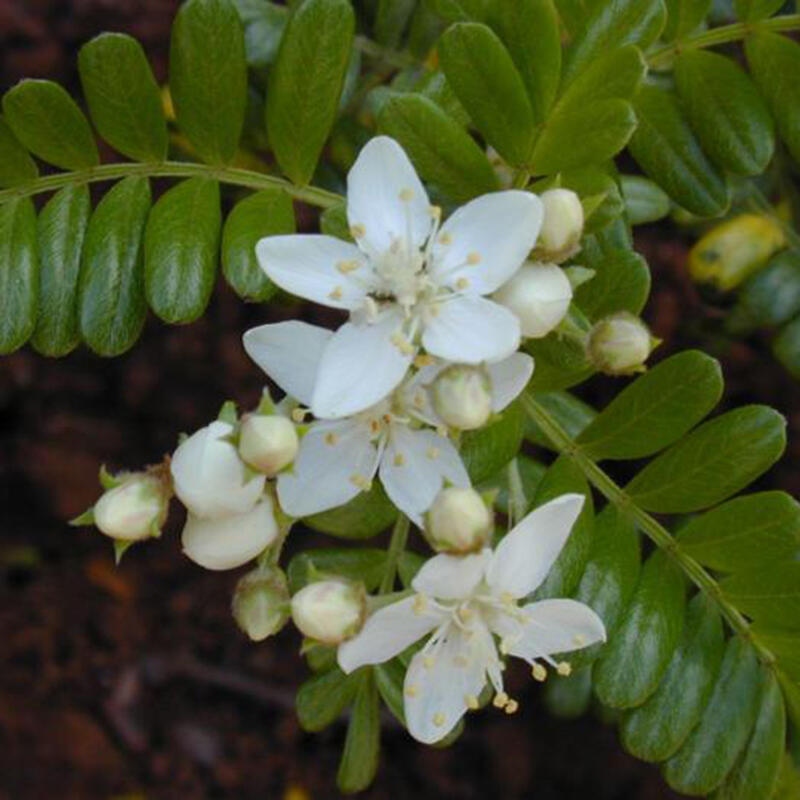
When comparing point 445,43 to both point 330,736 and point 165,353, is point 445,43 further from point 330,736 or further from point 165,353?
point 330,736

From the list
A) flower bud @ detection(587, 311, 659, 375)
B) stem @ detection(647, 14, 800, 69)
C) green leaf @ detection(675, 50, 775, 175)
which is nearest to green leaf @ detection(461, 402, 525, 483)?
flower bud @ detection(587, 311, 659, 375)

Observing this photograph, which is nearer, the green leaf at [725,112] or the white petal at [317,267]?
the white petal at [317,267]

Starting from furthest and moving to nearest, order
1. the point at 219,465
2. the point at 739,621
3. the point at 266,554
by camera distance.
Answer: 1. the point at 739,621
2. the point at 266,554
3. the point at 219,465

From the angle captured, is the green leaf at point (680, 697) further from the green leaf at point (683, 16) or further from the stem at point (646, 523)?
the green leaf at point (683, 16)

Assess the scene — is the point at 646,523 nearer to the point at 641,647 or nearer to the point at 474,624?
the point at 641,647

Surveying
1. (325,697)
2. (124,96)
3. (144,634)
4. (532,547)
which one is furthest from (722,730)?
(144,634)

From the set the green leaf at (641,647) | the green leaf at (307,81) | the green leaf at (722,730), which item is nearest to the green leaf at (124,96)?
the green leaf at (307,81)

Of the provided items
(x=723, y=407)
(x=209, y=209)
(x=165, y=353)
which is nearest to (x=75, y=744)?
(x=165, y=353)

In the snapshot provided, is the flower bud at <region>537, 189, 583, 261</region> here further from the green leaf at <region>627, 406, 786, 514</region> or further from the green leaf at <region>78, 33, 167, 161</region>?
the green leaf at <region>78, 33, 167, 161</region>
